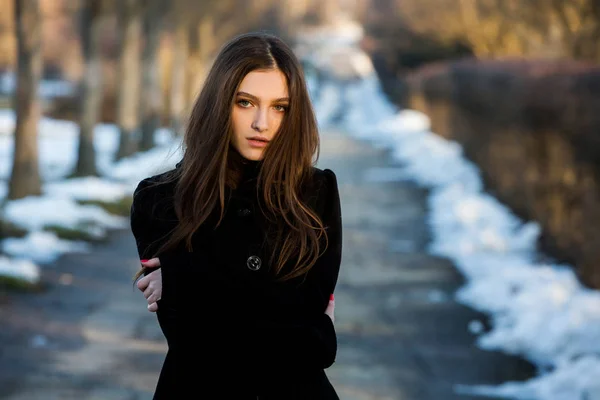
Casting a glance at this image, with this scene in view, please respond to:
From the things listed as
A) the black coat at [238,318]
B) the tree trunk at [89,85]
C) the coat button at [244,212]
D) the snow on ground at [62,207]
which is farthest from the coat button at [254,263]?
the tree trunk at [89,85]

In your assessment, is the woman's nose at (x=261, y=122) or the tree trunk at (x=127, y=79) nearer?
the woman's nose at (x=261, y=122)

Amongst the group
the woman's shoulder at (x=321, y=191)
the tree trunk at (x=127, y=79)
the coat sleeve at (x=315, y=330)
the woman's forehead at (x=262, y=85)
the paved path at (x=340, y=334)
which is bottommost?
the coat sleeve at (x=315, y=330)

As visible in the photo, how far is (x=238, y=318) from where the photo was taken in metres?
2.59

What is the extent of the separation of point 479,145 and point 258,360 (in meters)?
21.2

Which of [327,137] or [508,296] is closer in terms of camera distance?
[508,296]

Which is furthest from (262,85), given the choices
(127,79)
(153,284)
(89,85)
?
(127,79)

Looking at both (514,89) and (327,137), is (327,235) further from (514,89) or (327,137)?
(327,137)

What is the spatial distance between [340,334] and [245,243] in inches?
200

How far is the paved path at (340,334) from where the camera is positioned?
6273 millimetres

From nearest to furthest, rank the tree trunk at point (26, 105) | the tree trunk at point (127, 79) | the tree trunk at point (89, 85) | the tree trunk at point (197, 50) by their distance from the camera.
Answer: the tree trunk at point (26, 105) → the tree trunk at point (89, 85) → the tree trunk at point (127, 79) → the tree trunk at point (197, 50)

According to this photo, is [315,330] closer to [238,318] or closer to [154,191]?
[238,318]

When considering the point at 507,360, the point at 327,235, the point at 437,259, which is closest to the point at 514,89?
the point at 437,259

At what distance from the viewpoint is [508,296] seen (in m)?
8.55

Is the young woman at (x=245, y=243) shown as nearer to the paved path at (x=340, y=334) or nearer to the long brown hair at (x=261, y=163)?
the long brown hair at (x=261, y=163)
